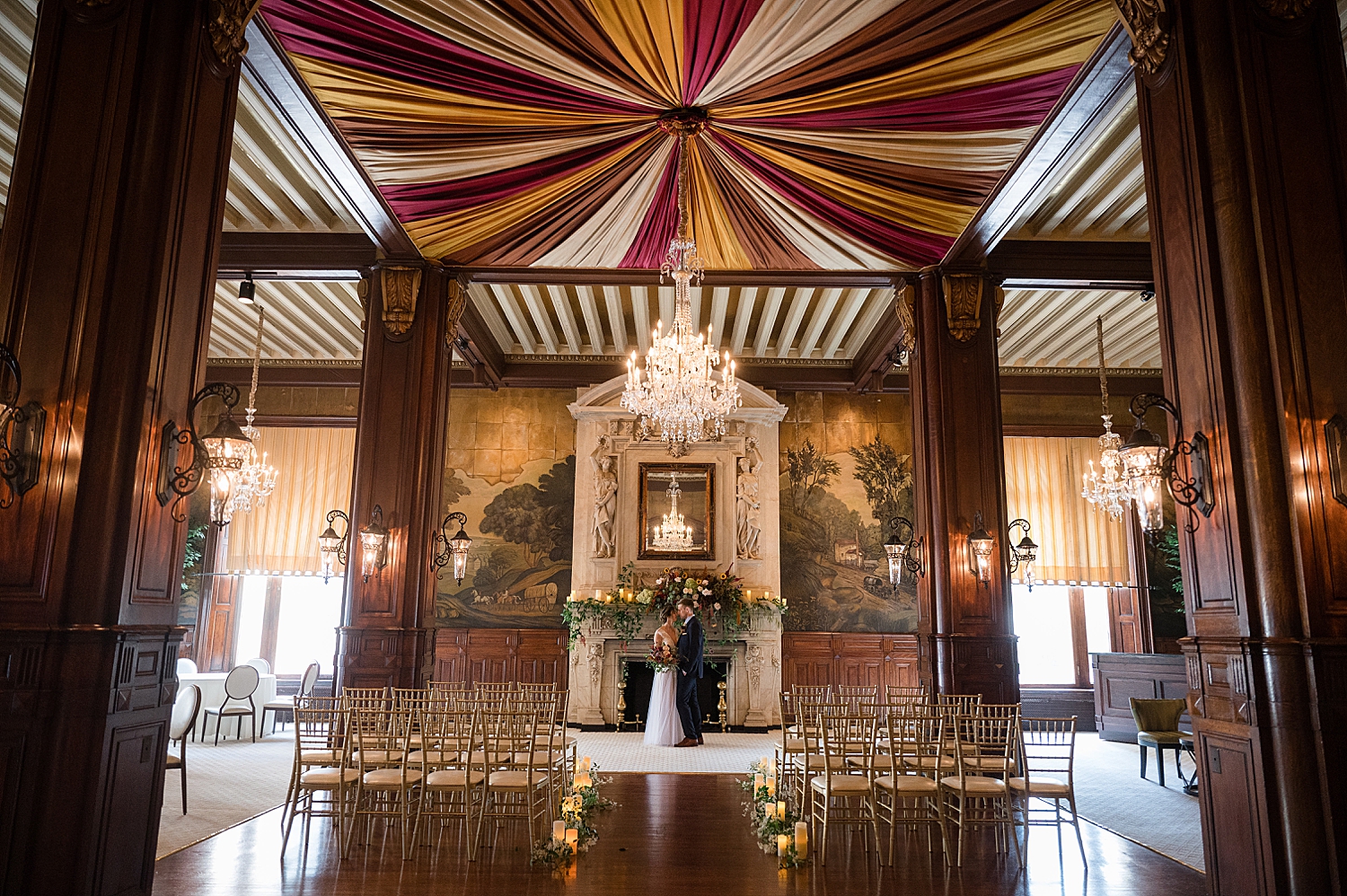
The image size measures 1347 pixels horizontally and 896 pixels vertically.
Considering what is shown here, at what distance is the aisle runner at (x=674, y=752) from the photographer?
9883 mm

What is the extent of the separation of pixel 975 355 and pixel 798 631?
673 cm

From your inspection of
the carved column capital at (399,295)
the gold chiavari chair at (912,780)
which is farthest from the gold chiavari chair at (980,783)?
the carved column capital at (399,295)

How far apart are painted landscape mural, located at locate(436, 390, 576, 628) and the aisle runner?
2657 mm

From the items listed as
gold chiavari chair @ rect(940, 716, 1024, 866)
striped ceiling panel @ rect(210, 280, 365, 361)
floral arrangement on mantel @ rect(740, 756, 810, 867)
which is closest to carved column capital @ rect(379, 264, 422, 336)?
striped ceiling panel @ rect(210, 280, 365, 361)

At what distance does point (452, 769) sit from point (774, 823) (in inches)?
93.9

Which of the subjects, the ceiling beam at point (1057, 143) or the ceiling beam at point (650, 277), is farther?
the ceiling beam at point (650, 277)

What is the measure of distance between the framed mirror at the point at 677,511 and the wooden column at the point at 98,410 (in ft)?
32.8

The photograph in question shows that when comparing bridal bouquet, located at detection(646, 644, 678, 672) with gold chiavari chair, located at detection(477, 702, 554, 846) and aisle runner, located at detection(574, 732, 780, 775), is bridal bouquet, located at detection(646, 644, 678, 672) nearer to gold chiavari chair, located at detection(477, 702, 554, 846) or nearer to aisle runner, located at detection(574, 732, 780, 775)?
aisle runner, located at detection(574, 732, 780, 775)

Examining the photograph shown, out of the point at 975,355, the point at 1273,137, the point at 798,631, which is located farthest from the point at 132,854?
the point at 798,631

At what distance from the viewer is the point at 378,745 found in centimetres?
666

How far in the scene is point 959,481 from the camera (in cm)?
935

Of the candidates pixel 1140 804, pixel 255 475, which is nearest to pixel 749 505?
pixel 1140 804

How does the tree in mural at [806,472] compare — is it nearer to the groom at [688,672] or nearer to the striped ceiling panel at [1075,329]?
the striped ceiling panel at [1075,329]

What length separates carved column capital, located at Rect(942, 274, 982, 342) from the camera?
9.70 meters
